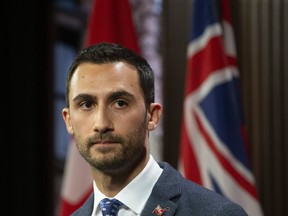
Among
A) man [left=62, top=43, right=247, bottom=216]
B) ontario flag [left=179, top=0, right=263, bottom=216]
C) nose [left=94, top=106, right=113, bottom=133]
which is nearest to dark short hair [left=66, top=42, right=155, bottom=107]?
man [left=62, top=43, right=247, bottom=216]

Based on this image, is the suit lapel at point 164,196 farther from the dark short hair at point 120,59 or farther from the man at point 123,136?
the dark short hair at point 120,59

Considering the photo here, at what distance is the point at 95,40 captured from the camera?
2611mm

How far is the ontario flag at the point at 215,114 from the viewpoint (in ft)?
7.50

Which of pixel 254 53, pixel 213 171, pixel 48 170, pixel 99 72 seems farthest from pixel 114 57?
pixel 48 170

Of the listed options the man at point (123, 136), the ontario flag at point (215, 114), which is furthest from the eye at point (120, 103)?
the ontario flag at point (215, 114)

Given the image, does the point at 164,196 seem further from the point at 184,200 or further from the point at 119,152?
the point at 119,152

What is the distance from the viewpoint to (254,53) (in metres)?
2.46

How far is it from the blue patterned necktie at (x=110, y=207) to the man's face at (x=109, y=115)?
91 millimetres

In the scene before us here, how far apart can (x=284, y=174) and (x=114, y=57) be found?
52.0 inches

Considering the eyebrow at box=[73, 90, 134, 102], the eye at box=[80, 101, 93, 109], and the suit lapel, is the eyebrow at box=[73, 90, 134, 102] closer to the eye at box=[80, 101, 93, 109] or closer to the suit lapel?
the eye at box=[80, 101, 93, 109]

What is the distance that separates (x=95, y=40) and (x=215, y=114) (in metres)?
0.67

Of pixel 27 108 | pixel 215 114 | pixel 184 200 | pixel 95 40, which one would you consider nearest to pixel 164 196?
pixel 184 200

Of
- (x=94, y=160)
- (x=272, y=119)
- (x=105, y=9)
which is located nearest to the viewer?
(x=94, y=160)

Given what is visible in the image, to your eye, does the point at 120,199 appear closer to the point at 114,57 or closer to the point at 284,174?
the point at 114,57
